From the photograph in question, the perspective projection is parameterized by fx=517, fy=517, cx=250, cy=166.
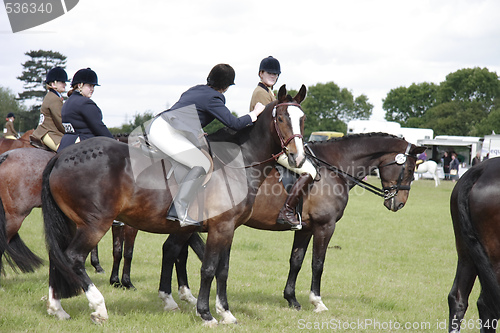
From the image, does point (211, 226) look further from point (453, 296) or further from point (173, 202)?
point (453, 296)

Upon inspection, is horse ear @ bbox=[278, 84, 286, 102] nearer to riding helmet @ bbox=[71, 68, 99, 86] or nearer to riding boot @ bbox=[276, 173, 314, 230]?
riding boot @ bbox=[276, 173, 314, 230]

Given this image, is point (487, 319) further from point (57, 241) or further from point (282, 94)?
point (57, 241)

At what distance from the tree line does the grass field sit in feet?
131

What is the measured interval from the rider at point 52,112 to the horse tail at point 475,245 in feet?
19.9

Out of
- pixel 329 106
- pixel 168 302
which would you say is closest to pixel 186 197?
pixel 168 302

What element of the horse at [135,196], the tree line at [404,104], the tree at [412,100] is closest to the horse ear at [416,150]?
the horse at [135,196]

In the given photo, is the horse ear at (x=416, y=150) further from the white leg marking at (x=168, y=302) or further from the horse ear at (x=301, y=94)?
the white leg marking at (x=168, y=302)

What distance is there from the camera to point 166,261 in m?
7.04

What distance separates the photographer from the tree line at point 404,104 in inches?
2539

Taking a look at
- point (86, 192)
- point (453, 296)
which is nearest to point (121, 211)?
point (86, 192)

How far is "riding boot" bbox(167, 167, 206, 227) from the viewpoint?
19.1 feet

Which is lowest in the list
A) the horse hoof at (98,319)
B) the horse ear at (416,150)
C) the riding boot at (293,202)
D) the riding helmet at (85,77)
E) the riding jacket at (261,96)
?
the horse hoof at (98,319)

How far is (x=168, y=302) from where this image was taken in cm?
680

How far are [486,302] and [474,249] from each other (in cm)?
54
